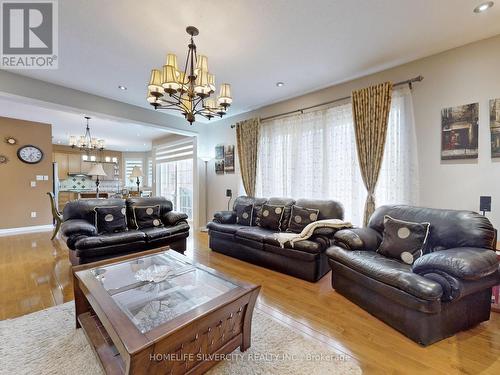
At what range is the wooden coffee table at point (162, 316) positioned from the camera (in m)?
1.12

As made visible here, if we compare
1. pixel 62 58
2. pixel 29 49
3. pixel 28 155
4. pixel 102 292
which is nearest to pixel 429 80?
pixel 102 292

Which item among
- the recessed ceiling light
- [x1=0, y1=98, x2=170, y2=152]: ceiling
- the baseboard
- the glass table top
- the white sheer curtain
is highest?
[x1=0, y1=98, x2=170, y2=152]: ceiling

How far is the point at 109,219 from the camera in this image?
3445 millimetres

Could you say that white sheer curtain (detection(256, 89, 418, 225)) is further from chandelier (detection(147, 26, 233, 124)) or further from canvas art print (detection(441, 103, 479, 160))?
chandelier (detection(147, 26, 233, 124))

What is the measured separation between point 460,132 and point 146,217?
4489 mm

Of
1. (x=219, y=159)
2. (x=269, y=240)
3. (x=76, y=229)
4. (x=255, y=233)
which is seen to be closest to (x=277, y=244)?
(x=269, y=240)

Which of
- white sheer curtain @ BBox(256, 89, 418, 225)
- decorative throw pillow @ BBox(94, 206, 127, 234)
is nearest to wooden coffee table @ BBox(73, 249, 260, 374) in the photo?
decorative throw pillow @ BBox(94, 206, 127, 234)

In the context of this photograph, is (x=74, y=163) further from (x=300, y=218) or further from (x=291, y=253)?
(x=291, y=253)

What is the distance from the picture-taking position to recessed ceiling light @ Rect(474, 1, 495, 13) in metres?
1.99

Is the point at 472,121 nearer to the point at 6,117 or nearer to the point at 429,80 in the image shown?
the point at 429,80

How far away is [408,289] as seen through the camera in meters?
1.71

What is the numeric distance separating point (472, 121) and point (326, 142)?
170 centimetres

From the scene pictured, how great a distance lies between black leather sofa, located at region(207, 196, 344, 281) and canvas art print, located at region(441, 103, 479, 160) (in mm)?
1426

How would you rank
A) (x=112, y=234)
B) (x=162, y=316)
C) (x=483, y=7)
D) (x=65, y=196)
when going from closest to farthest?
1. (x=162, y=316)
2. (x=483, y=7)
3. (x=112, y=234)
4. (x=65, y=196)
